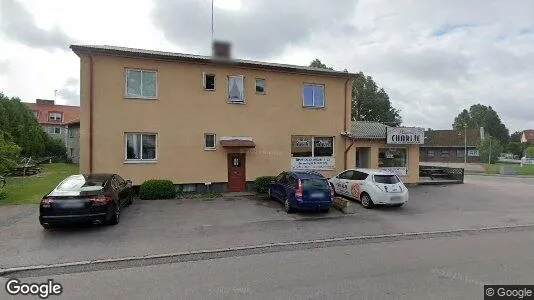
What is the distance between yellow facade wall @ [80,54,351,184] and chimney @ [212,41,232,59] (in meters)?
1.44

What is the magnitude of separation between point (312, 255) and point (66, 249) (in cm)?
528

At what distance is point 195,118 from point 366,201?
8112 millimetres

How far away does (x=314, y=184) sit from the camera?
11734 millimetres

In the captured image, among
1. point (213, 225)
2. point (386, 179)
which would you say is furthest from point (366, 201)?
point (213, 225)

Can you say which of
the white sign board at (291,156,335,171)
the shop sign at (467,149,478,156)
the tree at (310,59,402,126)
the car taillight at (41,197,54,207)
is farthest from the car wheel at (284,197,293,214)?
the shop sign at (467,149,478,156)

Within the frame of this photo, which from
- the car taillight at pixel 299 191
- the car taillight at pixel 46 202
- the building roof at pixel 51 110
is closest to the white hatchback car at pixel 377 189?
the car taillight at pixel 299 191

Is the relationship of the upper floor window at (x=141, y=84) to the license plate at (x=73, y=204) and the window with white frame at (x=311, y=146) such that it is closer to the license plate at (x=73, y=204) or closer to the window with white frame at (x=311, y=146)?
the window with white frame at (x=311, y=146)

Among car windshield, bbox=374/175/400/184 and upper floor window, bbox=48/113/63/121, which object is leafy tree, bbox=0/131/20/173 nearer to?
car windshield, bbox=374/175/400/184

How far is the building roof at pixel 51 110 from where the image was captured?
54994 mm

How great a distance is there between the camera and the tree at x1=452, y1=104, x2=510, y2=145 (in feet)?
294

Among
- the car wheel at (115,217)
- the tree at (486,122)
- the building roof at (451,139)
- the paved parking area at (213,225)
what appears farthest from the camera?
the tree at (486,122)

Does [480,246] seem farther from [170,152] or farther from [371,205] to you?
[170,152]

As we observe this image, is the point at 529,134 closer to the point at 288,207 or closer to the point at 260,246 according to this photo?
the point at 288,207

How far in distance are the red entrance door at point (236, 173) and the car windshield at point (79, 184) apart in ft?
23.2
